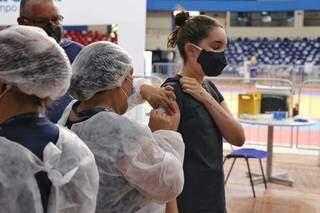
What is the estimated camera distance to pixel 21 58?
124 cm

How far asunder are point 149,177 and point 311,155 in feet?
20.4

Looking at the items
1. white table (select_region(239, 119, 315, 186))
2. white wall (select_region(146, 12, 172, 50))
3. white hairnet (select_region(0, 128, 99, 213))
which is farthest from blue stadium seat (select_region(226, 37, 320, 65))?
white hairnet (select_region(0, 128, 99, 213))

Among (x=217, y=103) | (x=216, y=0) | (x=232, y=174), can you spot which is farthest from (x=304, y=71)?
(x=217, y=103)

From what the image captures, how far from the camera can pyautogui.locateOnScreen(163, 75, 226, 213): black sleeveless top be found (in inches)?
74.7

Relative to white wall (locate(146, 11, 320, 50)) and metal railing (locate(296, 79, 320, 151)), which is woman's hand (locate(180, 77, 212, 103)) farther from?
white wall (locate(146, 11, 320, 50))

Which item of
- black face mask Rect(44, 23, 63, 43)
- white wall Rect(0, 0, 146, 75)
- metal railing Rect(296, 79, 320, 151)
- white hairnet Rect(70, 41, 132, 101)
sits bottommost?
metal railing Rect(296, 79, 320, 151)

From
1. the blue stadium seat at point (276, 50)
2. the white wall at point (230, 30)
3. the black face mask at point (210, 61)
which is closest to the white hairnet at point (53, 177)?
the black face mask at point (210, 61)

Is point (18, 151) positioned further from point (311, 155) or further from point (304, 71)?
point (304, 71)

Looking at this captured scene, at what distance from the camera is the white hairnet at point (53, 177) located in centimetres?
119

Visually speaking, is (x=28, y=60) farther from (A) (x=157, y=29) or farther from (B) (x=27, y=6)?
(A) (x=157, y=29)

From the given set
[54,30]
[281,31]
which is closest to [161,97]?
[54,30]

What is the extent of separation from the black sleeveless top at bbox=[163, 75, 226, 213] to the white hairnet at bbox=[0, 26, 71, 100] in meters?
0.72

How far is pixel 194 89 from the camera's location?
189 cm

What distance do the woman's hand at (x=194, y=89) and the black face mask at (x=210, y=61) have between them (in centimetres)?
12
